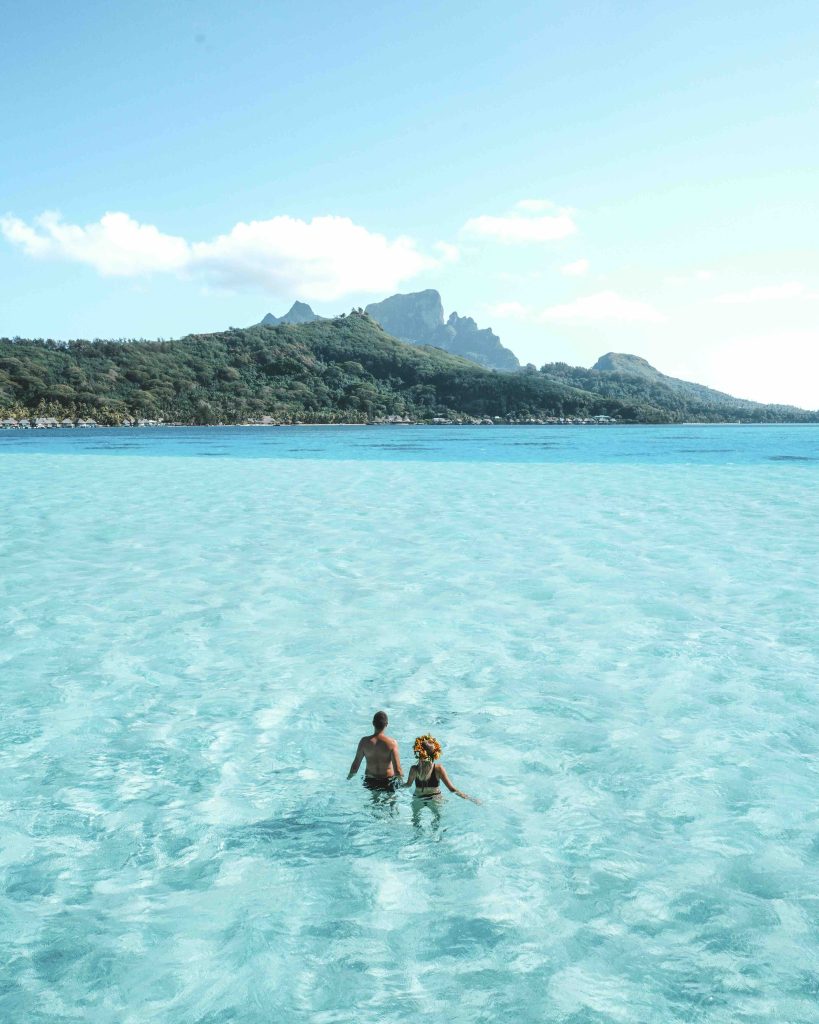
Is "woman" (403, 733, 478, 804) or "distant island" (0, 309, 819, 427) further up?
"distant island" (0, 309, 819, 427)

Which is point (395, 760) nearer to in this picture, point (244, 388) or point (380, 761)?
point (380, 761)

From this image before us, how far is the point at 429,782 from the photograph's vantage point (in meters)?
6.21

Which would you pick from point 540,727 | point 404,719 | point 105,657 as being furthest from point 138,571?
point 540,727

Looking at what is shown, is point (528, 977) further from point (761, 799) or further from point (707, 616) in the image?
point (707, 616)

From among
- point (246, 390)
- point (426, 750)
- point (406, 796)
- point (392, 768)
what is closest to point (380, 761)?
point (392, 768)

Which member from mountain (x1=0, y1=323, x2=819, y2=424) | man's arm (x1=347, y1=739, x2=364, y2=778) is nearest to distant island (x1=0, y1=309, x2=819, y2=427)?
mountain (x1=0, y1=323, x2=819, y2=424)

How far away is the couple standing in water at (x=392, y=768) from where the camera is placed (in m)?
6.11

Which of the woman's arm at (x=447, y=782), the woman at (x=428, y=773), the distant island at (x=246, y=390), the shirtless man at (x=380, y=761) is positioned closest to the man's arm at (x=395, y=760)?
the shirtless man at (x=380, y=761)

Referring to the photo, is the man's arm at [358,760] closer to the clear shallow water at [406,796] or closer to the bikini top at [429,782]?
the clear shallow water at [406,796]

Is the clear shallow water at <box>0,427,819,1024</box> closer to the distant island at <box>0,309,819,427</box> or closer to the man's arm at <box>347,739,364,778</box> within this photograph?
the man's arm at <box>347,739,364,778</box>

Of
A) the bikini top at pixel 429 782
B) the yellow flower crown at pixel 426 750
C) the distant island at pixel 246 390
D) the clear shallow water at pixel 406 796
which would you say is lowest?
the clear shallow water at pixel 406 796

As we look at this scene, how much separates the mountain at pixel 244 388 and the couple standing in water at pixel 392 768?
149 metres

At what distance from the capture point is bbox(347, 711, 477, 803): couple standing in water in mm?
6113

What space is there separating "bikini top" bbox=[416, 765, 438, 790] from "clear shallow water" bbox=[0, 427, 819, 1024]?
25cm
